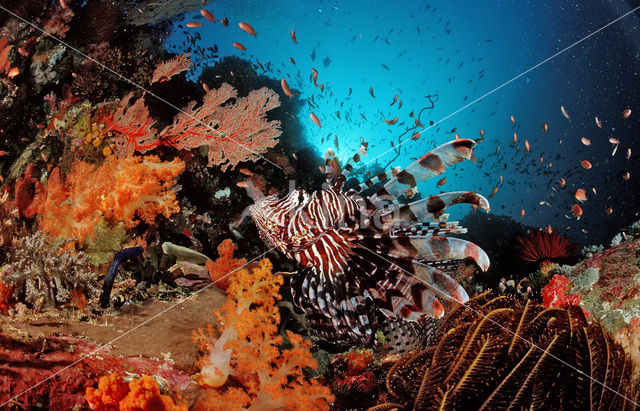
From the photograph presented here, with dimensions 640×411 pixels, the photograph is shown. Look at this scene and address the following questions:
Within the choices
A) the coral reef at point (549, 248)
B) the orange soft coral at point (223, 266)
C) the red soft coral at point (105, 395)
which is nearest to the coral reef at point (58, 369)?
the red soft coral at point (105, 395)

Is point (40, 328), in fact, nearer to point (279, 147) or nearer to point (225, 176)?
point (225, 176)

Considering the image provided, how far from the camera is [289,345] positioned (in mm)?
3490

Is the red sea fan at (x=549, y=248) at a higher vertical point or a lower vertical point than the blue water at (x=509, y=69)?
lower

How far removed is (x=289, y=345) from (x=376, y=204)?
5.78ft

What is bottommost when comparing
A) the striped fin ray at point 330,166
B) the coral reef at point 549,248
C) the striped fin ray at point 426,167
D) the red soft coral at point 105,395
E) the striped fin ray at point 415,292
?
the coral reef at point 549,248

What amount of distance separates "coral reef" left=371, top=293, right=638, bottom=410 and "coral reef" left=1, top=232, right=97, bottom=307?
282cm

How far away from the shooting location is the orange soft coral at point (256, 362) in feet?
7.71

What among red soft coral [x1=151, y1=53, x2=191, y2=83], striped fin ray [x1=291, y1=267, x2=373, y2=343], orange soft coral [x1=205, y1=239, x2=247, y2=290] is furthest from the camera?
red soft coral [x1=151, y1=53, x2=191, y2=83]

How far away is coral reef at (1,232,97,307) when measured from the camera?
2.87 m

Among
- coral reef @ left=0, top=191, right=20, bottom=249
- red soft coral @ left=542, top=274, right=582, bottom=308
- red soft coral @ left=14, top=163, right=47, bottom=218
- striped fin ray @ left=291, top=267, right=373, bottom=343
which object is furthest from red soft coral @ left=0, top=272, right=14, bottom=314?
red soft coral @ left=542, top=274, right=582, bottom=308

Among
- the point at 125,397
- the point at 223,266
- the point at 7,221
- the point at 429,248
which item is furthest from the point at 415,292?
the point at 7,221

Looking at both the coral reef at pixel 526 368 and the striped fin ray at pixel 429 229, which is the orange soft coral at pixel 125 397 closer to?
the coral reef at pixel 526 368

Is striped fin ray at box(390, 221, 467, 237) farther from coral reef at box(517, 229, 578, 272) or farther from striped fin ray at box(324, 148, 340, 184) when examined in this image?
coral reef at box(517, 229, 578, 272)

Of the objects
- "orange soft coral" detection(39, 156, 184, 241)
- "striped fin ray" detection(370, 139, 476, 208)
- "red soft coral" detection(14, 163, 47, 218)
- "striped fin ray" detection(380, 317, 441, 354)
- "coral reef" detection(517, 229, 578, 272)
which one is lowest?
"coral reef" detection(517, 229, 578, 272)
